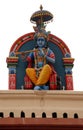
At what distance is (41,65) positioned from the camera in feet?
82.0

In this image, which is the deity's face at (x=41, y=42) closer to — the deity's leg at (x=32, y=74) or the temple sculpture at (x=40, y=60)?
the temple sculpture at (x=40, y=60)

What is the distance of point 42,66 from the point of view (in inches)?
983

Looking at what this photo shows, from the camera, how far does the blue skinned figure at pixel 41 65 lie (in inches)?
961

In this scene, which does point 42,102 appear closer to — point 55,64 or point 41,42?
point 55,64

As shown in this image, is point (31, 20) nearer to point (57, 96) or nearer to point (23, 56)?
point (23, 56)

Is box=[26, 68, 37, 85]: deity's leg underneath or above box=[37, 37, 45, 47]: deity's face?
underneath

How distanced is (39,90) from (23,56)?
2.29 metres

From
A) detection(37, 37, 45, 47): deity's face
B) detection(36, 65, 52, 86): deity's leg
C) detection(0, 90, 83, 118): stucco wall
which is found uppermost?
detection(37, 37, 45, 47): deity's face

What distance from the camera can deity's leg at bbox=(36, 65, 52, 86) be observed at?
2439cm

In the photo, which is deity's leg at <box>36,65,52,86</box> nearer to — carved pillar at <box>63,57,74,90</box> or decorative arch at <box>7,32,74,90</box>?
decorative arch at <box>7,32,74,90</box>

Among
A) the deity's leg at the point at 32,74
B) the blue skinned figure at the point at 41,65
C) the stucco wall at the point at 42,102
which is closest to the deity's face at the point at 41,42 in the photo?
the blue skinned figure at the point at 41,65

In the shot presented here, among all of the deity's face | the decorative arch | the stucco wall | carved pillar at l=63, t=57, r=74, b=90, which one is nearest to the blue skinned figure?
the deity's face

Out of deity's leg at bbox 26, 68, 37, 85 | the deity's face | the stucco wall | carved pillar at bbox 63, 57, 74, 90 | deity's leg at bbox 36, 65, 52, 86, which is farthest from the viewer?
the deity's face

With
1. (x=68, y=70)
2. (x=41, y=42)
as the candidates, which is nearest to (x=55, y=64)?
(x=68, y=70)
